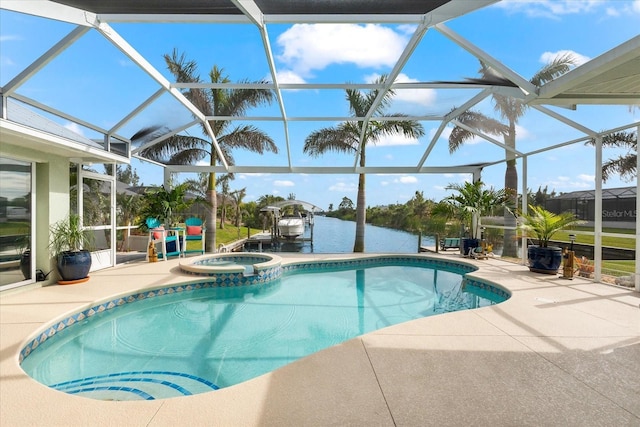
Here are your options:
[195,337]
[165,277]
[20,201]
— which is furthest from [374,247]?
[20,201]

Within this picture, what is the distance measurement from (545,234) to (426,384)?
23.2 feet

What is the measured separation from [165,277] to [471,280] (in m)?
7.53

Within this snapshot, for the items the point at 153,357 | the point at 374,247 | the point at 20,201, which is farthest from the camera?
the point at 374,247

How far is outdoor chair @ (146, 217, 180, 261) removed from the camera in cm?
989

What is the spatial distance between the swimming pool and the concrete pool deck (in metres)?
0.69

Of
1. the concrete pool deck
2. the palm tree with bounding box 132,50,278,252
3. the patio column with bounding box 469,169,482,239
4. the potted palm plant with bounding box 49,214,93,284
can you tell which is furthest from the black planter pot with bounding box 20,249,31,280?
the patio column with bounding box 469,169,482,239

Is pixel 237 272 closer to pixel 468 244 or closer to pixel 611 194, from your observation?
pixel 468 244

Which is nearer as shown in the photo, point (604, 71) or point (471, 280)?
point (604, 71)

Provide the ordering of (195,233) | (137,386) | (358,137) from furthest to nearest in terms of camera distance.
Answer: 1. (358,137)
2. (195,233)
3. (137,386)

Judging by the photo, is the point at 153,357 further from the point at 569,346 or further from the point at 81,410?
the point at 569,346

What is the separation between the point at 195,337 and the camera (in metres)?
5.09

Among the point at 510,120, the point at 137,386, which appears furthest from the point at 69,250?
the point at 510,120

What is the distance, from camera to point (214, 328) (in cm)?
549

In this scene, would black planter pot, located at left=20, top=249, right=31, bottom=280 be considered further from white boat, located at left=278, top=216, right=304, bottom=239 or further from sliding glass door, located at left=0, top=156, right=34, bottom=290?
white boat, located at left=278, top=216, right=304, bottom=239
